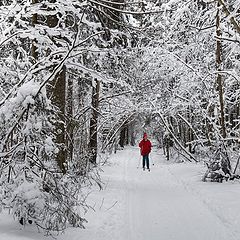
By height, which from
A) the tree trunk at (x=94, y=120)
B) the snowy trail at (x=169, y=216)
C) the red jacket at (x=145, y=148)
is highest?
the tree trunk at (x=94, y=120)

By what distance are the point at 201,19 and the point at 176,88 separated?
549cm

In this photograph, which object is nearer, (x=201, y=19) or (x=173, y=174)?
(x=201, y=19)

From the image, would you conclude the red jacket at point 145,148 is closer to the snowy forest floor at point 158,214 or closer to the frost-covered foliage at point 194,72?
the frost-covered foliage at point 194,72

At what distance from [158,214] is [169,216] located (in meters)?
0.31

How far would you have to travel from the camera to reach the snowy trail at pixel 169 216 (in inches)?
280

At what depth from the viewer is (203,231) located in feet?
24.0

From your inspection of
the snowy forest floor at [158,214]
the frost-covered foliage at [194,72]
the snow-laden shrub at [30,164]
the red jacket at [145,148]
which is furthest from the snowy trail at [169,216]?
the red jacket at [145,148]

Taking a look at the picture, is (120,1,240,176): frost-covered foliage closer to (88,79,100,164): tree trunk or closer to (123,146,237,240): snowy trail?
(88,79,100,164): tree trunk

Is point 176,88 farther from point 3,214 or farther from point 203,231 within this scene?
point 3,214

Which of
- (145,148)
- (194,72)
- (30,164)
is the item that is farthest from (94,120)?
(30,164)

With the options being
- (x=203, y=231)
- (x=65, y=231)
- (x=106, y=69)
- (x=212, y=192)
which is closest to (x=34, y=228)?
(x=65, y=231)

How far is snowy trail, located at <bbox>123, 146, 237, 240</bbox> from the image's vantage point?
23.4 feet

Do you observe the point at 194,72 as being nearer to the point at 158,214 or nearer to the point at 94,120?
the point at 94,120

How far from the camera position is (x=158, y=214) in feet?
28.9
